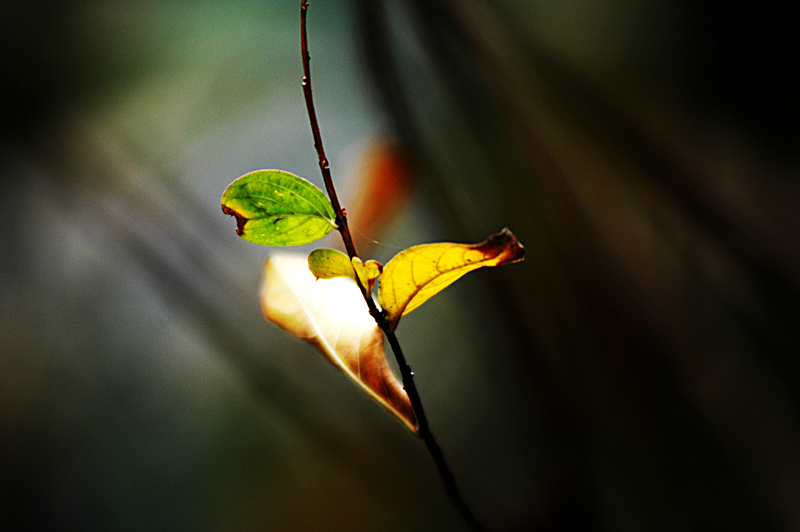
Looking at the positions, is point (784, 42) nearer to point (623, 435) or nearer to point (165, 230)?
point (623, 435)

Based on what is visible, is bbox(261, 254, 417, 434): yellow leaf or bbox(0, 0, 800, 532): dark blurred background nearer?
bbox(261, 254, 417, 434): yellow leaf

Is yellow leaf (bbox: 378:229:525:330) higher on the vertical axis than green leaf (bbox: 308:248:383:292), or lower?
lower

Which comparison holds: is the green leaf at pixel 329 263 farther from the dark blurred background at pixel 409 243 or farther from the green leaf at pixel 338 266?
the dark blurred background at pixel 409 243

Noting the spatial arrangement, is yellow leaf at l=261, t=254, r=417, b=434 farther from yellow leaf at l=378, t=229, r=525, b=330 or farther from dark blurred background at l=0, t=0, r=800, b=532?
dark blurred background at l=0, t=0, r=800, b=532

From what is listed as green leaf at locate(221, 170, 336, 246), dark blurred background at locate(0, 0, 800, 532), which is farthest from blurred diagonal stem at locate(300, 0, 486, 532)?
dark blurred background at locate(0, 0, 800, 532)

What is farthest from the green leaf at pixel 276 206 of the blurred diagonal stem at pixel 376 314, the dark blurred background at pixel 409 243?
the dark blurred background at pixel 409 243

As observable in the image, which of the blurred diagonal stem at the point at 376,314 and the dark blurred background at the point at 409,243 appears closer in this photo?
the blurred diagonal stem at the point at 376,314

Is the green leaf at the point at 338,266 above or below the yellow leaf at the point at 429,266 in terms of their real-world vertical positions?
above
